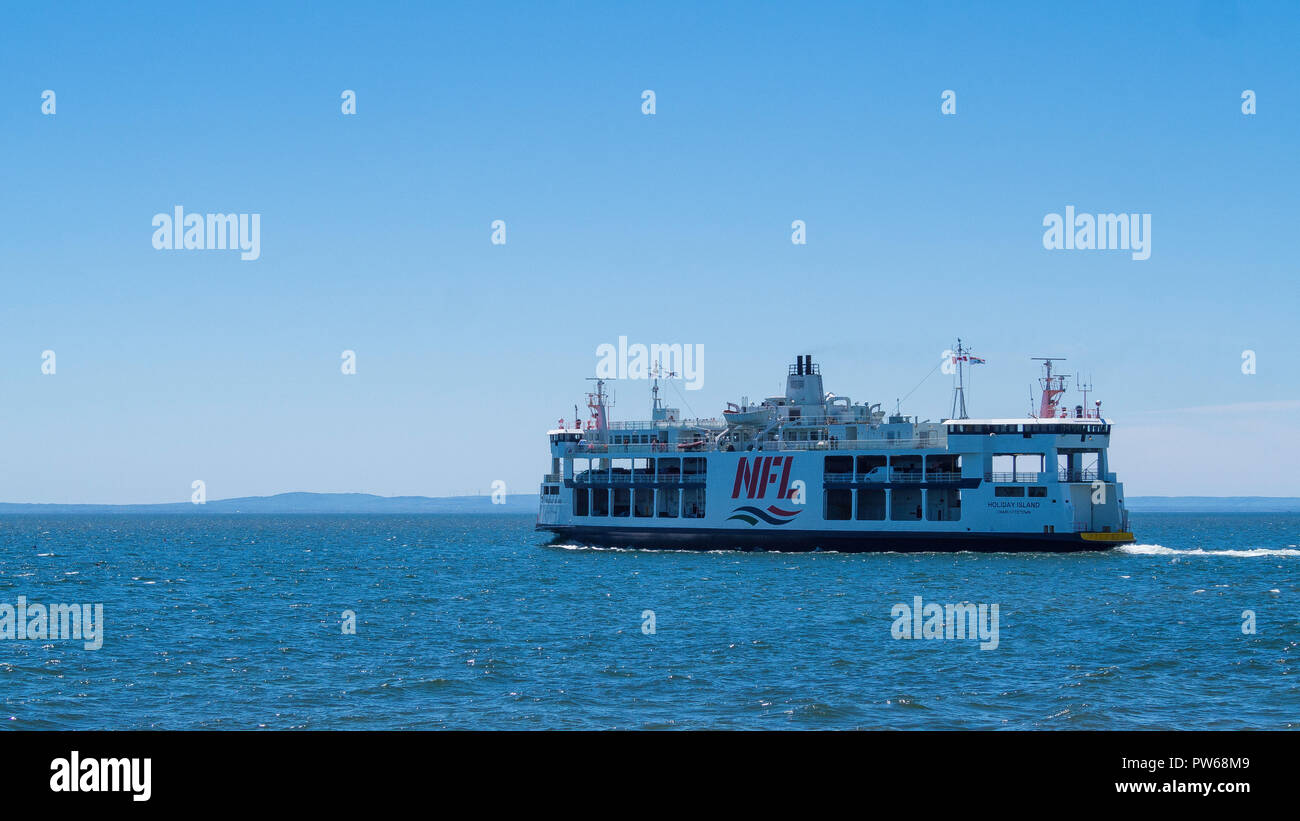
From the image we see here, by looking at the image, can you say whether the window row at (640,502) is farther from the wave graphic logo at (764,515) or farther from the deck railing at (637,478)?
the wave graphic logo at (764,515)

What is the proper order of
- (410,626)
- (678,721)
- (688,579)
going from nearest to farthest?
(678,721) → (410,626) → (688,579)

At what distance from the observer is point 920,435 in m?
70.3

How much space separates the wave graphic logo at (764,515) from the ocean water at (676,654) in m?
10.8

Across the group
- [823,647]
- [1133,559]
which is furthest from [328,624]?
[1133,559]

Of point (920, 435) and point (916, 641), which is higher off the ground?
point (920, 435)

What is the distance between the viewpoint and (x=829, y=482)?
71.2 m

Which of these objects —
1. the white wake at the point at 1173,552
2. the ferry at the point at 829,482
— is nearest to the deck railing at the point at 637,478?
the ferry at the point at 829,482

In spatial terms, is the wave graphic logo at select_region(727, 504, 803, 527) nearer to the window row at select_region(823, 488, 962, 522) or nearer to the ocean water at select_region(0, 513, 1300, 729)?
the window row at select_region(823, 488, 962, 522)

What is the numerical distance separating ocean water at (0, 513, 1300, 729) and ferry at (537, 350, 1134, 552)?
5.71 metres

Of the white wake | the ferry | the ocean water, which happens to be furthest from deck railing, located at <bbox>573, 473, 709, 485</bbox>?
the white wake

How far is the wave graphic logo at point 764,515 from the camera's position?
72331mm
